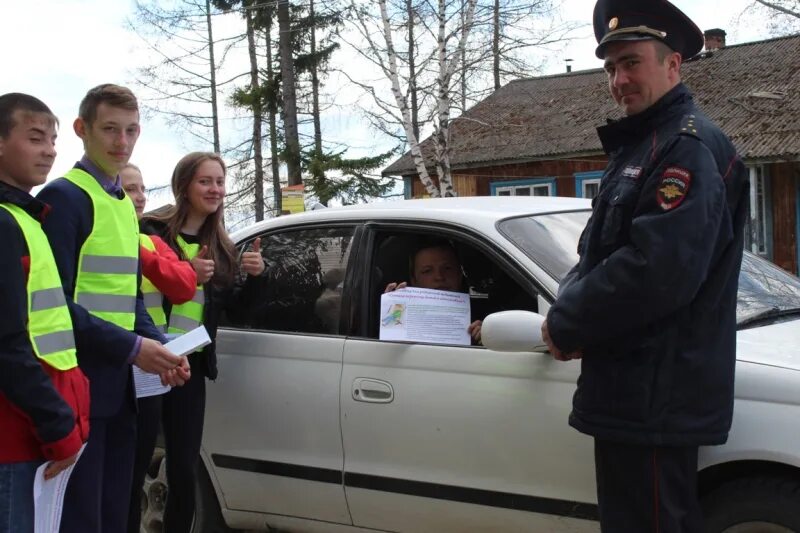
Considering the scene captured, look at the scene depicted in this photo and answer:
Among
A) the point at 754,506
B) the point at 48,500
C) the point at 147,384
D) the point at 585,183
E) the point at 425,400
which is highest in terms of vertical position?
the point at 585,183

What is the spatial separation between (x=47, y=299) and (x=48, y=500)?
23.1 inches

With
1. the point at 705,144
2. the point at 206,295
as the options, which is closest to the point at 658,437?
the point at 705,144

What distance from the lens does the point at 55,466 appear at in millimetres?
2393

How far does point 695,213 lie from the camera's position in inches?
86.4

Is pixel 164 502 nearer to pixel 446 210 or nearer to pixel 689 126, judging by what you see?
pixel 446 210

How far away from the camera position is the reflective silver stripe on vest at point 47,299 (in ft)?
7.85

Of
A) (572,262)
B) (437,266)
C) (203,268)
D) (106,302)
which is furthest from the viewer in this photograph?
(437,266)

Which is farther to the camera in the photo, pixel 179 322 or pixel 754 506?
pixel 179 322

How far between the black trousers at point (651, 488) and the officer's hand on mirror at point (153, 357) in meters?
1.49

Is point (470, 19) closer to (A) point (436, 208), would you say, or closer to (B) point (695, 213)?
(A) point (436, 208)

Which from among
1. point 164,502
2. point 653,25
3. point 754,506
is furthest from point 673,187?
point 164,502

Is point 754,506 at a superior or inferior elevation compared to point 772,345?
inferior

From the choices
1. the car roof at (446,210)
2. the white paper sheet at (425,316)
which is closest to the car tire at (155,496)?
the car roof at (446,210)

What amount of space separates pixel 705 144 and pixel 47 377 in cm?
186
